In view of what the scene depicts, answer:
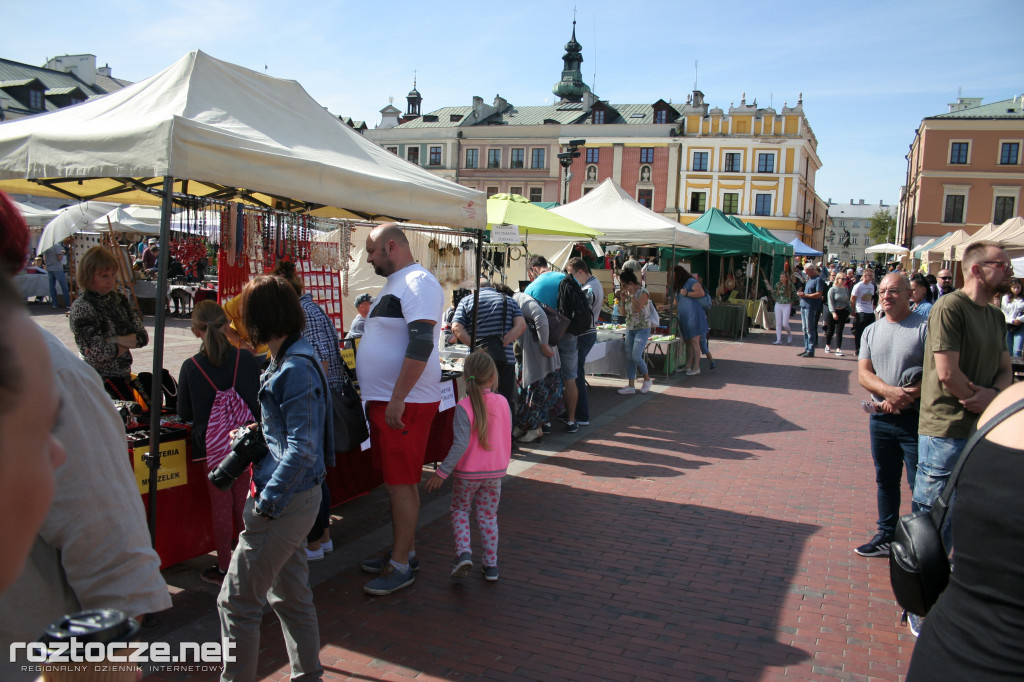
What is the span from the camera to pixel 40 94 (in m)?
40.9

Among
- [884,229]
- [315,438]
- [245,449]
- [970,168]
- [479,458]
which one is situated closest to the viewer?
[315,438]

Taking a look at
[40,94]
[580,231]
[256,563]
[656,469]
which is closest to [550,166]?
[40,94]

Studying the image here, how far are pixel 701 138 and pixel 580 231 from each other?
54.4 m

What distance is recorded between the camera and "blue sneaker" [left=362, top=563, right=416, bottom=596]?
13.4 feet

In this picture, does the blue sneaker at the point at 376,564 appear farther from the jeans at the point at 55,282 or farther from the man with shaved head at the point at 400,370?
the jeans at the point at 55,282

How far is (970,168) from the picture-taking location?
51875mm

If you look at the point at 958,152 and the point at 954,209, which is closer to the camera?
the point at 958,152

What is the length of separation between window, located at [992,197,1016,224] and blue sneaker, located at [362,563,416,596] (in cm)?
5897

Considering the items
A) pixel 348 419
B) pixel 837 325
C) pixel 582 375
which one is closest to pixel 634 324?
pixel 582 375

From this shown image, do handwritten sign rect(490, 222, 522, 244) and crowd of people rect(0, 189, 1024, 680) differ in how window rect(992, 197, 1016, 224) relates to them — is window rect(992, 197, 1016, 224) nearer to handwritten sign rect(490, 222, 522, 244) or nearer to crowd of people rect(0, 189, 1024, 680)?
handwritten sign rect(490, 222, 522, 244)

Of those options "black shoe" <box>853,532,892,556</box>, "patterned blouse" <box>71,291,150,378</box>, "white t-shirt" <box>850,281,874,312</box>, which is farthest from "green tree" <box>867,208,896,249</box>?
"patterned blouse" <box>71,291,150,378</box>

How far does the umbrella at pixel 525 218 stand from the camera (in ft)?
31.6

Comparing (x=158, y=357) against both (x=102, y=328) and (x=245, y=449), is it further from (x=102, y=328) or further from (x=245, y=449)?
(x=102, y=328)

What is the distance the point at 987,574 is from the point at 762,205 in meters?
63.6
